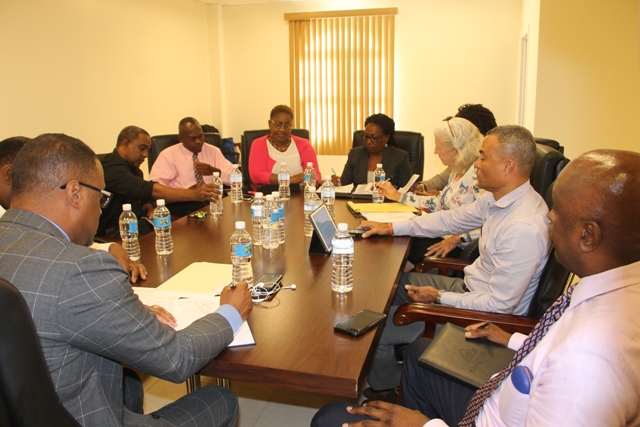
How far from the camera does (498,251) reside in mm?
1965

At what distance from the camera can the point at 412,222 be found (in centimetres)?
266

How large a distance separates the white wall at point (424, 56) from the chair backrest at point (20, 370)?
271 inches

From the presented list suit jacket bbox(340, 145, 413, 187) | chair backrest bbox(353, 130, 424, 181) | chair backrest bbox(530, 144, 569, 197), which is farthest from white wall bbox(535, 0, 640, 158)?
chair backrest bbox(530, 144, 569, 197)

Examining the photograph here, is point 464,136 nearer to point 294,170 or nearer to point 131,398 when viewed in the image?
point 294,170

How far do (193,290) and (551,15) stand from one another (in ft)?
15.4

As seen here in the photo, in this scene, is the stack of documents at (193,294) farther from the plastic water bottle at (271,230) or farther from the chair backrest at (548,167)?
the chair backrest at (548,167)

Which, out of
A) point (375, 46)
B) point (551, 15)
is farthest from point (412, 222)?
point (375, 46)

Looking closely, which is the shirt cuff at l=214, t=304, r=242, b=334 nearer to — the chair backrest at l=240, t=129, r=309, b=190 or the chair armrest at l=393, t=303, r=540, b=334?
the chair armrest at l=393, t=303, r=540, b=334

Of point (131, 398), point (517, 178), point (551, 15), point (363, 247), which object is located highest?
point (551, 15)

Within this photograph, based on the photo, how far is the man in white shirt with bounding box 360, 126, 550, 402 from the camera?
1903 mm

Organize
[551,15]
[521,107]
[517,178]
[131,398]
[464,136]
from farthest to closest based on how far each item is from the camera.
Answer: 1. [521,107]
2. [551,15]
3. [464,136]
4. [517,178]
5. [131,398]

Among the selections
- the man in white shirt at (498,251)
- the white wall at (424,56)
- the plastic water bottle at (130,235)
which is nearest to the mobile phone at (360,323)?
the man in white shirt at (498,251)

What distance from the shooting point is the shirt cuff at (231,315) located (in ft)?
4.74

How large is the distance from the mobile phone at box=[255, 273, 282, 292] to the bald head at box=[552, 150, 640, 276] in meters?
0.98
